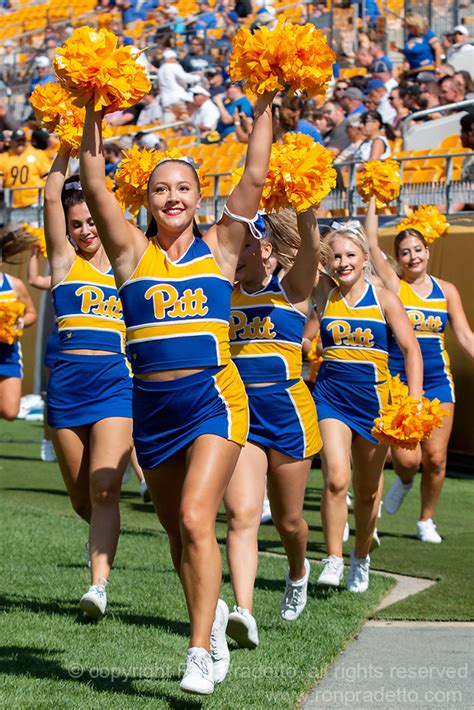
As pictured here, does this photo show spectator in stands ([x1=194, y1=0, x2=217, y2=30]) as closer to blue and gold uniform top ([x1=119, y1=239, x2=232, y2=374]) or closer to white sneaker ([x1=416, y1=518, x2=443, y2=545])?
white sneaker ([x1=416, y1=518, x2=443, y2=545])

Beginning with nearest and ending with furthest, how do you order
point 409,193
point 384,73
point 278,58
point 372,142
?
1. point 278,58
2. point 409,193
3. point 372,142
4. point 384,73

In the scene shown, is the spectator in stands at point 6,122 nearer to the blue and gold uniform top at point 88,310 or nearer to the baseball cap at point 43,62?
the baseball cap at point 43,62

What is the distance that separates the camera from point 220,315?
450 cm

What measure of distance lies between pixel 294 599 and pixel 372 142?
25.6 feet

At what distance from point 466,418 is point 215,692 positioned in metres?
7.51

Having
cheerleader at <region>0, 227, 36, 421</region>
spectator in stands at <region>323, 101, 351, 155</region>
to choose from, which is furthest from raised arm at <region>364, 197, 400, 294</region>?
spectator in stands at <region>323, 101, 351, 155</region>

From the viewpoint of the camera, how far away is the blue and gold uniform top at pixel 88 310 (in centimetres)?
611

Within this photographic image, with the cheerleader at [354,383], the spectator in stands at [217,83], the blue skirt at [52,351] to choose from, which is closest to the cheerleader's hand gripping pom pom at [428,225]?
the cheerleader at [354,383]

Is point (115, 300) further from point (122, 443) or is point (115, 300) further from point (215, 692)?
point (215, 692)

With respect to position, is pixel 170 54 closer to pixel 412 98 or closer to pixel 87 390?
pixel 412 98

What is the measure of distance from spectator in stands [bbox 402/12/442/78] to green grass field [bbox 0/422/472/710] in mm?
7999

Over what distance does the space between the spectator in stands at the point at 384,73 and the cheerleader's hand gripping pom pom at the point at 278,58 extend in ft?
37.5

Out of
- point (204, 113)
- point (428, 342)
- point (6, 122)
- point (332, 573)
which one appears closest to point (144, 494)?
point (428, 342)

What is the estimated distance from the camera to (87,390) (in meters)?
6.05
